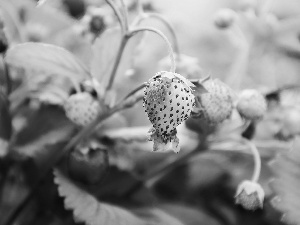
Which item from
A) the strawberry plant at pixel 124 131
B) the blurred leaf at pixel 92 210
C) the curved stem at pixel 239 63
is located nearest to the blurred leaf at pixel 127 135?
the strawberry plant at pixel 124 131

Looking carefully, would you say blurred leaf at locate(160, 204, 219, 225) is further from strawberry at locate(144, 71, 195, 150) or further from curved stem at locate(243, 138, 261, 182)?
strawberry at locate(144, 71, 195, 150)

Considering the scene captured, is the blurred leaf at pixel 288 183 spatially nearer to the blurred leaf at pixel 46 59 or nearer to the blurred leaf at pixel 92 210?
the blurred leaf at pixel 92 210

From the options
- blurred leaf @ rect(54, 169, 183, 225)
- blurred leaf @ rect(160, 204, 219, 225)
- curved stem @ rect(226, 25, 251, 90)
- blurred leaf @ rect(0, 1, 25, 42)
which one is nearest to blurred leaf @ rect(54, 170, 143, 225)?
blurred leaf @ rect(54, 169, 183, 225)

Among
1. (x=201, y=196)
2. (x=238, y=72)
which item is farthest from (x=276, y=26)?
(x=201, y=196)

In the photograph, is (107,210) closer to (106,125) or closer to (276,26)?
(106,125)

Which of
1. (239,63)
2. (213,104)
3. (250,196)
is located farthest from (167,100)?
(239,63)

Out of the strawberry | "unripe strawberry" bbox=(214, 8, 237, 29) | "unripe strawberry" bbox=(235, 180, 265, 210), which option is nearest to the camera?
the strawberry
